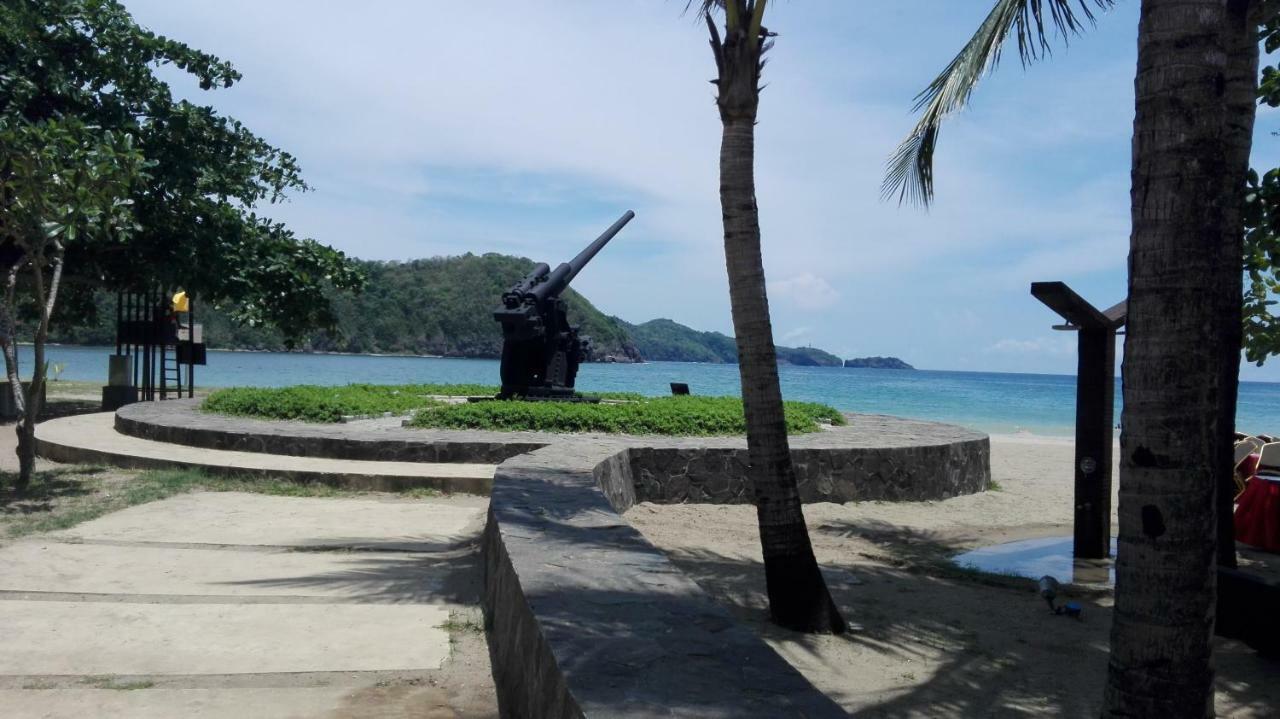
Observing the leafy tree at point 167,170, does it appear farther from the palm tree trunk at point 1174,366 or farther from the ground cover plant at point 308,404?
the palm tree trunk at point 1174,366

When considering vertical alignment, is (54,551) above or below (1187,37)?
below

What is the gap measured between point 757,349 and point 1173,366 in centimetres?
280

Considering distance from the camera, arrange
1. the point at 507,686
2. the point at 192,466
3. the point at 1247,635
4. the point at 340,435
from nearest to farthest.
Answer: the point at 507,686
the point at 1247,635
the point at 192,466
the point at 340,435

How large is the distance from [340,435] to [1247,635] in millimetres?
8186

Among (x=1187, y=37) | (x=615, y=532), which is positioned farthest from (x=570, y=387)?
(x=1187, y=37)

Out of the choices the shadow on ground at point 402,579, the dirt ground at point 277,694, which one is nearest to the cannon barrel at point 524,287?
the shadow on ground at point 402,579

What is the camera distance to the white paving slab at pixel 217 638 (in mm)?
4078

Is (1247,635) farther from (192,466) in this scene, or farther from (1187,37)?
(192,466)

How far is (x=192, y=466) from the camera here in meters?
9.55

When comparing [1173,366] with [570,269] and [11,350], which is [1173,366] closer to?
[11,350]

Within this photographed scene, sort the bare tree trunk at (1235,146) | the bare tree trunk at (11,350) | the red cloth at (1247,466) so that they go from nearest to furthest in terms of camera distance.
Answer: the bare tree trunk at (1235,146)
the bare tree trunk at (11,350)
the red cloth at (1247,466)

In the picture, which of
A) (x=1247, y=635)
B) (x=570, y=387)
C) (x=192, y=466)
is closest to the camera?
(x=1247, y=635)

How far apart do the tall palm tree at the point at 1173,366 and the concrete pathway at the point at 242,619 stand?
2259 mm

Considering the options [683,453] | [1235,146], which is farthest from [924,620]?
[683,453]
